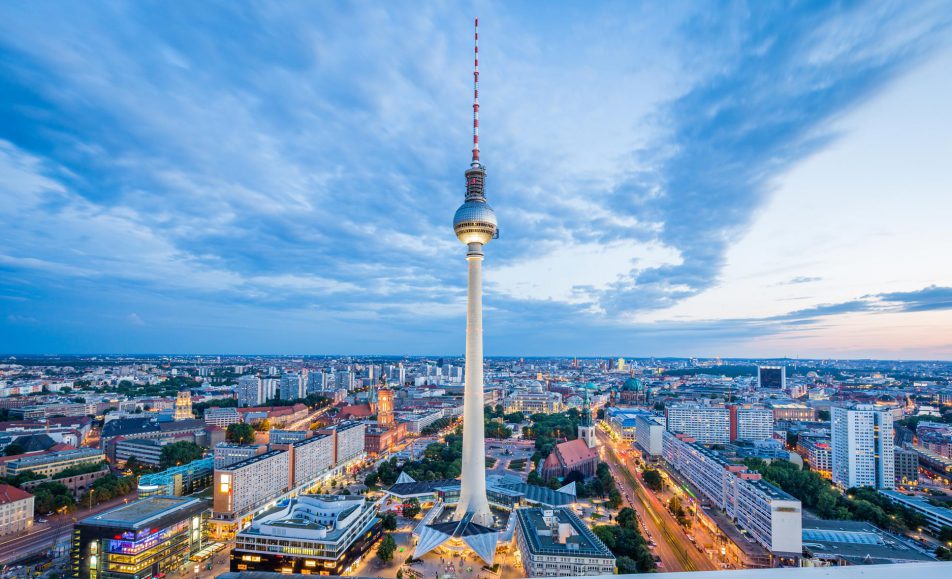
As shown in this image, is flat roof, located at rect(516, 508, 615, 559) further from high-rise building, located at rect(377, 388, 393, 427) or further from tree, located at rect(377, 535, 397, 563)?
high-rise building, located at rect(377, 388, 393, 427)

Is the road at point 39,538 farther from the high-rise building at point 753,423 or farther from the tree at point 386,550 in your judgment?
the high-rise building at point 753,423

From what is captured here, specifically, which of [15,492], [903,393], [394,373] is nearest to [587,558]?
[15,492]

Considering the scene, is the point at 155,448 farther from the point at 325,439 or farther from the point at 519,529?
the point at 519,529

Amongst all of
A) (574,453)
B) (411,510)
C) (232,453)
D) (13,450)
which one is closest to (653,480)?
(574,453)

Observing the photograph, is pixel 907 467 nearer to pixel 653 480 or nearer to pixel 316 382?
pixel 653 480

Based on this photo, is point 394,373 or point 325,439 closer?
point 325,439

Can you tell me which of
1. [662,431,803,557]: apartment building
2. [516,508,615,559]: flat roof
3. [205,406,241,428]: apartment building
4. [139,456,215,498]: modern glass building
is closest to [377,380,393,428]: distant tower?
[205,406,241,428]: apartment building
